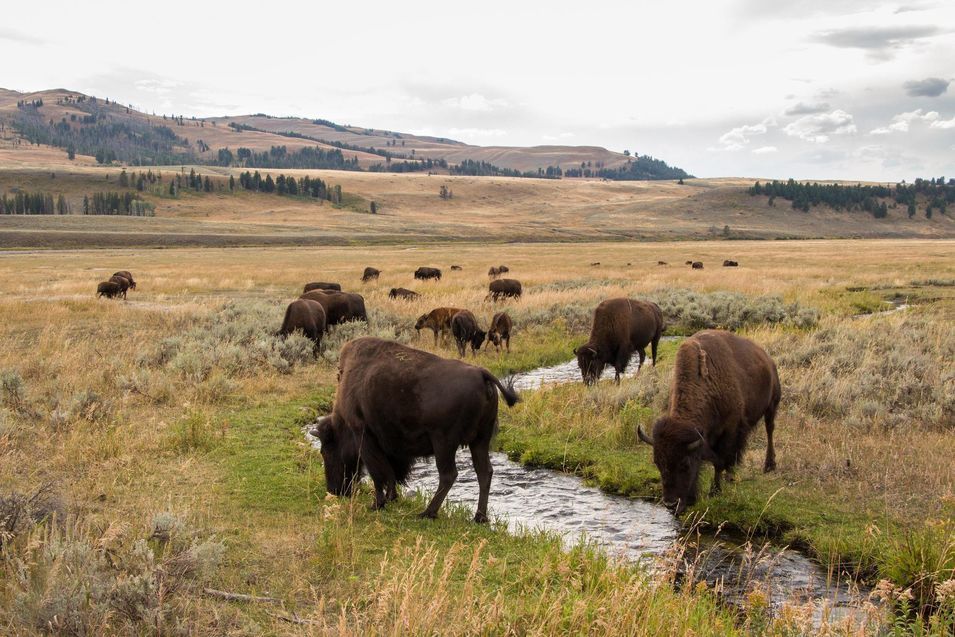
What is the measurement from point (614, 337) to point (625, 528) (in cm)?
746

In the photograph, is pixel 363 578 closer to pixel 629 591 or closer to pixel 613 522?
pixel 629 591

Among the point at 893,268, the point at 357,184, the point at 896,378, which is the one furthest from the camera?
the point at 357,184

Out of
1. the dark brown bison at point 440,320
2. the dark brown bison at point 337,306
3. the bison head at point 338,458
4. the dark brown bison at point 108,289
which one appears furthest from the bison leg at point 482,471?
the dark brown bison at point 108,289

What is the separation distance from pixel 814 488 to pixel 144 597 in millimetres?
7239

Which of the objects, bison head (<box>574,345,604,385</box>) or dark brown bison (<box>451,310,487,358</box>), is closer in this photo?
bison head (<box>574,345,604,385</box>)

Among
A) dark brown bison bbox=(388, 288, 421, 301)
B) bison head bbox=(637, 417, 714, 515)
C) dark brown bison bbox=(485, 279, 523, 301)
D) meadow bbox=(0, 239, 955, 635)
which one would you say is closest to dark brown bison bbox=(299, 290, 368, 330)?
meadow bbox=(0, 239, 955, 635)

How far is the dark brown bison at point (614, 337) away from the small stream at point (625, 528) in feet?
14.3

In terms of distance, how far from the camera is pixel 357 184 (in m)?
185

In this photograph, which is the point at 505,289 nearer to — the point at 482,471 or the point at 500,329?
the point at 500,329

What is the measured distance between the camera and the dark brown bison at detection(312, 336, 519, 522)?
6.57 meters

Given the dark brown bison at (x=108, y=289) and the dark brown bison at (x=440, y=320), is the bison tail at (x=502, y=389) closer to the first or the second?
the dark brown bison at (x=440, y=320)

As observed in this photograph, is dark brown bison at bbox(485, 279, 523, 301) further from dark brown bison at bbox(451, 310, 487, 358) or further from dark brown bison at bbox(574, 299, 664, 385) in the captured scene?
dark brown bison at bbox(574, 299, 664, 385)

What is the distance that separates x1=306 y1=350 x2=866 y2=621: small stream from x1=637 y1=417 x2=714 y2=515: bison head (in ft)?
1.44

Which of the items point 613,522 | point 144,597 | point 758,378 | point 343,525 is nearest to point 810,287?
point 758,378
